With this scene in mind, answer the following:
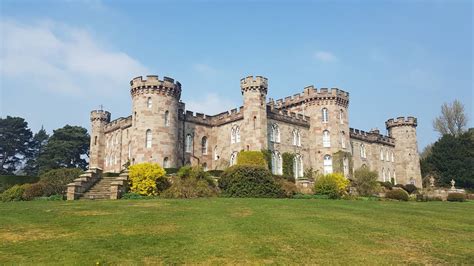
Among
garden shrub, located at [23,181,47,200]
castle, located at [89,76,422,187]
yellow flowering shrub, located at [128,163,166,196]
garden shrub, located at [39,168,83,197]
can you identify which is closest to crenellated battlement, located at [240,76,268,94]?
castle, located at [89,76,422,187]

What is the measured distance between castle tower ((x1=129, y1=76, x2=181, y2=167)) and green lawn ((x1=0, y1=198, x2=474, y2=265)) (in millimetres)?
21266

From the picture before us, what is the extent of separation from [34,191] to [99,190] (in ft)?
14.7

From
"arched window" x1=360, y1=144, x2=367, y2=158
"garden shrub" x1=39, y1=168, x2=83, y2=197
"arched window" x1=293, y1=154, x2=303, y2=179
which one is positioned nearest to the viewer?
"garden shrub" x1=39, y1=168, x2=83, y2=197

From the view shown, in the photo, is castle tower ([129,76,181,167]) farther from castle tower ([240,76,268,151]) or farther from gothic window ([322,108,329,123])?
gothic window ([322,108,329,123])

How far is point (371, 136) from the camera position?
57.5 meters

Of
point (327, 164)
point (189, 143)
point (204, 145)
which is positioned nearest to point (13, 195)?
point (189, 143)

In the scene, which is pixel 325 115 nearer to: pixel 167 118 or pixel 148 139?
pixel 167 118

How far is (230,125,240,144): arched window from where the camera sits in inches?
1790

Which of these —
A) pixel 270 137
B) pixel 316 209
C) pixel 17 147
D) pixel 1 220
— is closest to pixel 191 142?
pixel 270 137

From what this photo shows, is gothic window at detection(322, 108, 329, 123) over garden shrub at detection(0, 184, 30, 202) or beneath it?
over

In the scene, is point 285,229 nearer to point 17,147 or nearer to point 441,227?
point 441,227

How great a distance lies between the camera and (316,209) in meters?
21.6

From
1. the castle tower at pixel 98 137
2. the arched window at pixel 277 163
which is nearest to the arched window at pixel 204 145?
the arched window at pixel 277 163

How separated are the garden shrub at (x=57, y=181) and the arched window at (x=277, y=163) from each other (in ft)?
63.5
